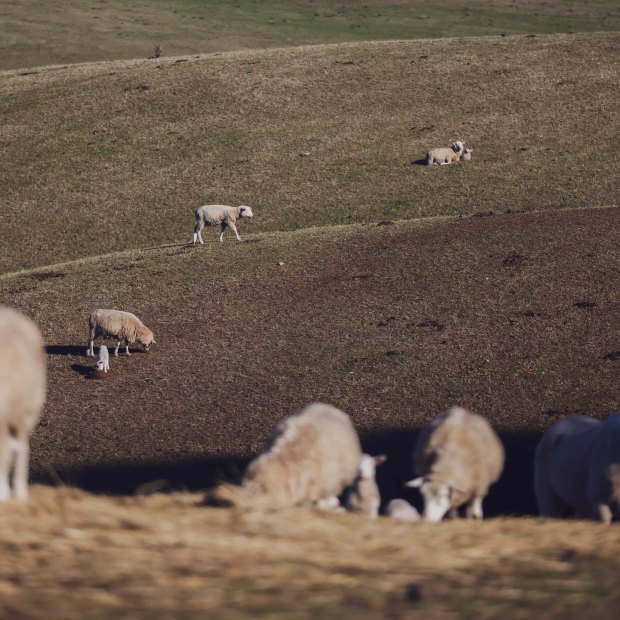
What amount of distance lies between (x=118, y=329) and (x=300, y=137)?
2592 cm

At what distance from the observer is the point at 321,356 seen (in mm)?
23594

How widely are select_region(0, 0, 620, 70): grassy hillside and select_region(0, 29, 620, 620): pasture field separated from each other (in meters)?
23.3

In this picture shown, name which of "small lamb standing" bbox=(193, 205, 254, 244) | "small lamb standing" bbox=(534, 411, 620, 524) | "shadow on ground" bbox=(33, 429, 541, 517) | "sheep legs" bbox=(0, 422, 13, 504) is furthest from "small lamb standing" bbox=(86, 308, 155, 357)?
"sheep legs" bbox=(0, 422, 13, 504)

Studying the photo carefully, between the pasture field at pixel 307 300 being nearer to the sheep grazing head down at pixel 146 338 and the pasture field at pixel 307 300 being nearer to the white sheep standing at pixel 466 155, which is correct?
the sheep grazing head down at pixel 146 338

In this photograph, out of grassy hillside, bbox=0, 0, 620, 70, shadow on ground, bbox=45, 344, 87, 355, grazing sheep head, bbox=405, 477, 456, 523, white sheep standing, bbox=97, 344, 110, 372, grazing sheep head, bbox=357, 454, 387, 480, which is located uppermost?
grassy hillside, bbox=0, 0, 620, 70

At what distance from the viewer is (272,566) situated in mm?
7512

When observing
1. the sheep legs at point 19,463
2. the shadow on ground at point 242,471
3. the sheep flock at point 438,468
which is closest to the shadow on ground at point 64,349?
the shadow on ground at point 242,471

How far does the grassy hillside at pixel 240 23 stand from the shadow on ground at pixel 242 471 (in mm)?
64846

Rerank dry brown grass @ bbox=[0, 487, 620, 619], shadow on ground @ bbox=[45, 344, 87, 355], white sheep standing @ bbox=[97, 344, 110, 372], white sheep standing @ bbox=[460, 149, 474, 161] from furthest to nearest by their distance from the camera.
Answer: white sheep standing @ bbox=[460, 149, 474, 161], shadow on ground @ bbox=[45, 344, 87, 355], white sheep standing @ bbox=[97, 344, 110, 372], dry brown grass @ bbox=[0, 487, 620, 619]

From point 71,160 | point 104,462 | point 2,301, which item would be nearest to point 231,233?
point 2,301

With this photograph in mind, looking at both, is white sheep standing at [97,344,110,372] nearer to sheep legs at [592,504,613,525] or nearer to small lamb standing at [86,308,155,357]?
small lamb standing at [86,308,155,357]

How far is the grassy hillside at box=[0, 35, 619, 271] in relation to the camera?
40281 mm

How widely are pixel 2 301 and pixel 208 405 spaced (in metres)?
11.7

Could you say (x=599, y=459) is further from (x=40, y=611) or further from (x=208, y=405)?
(x=208, y=405)
